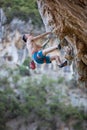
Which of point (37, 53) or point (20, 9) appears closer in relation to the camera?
point (37, 53)

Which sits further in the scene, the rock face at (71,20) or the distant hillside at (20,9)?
the distant hillside at (20,9)

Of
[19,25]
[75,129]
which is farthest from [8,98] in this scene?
[19,25]

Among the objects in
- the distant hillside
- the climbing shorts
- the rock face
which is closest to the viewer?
the rock face

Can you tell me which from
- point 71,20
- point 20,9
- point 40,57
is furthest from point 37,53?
point 20,9

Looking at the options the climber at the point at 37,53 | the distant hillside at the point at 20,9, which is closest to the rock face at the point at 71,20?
the climber at the point at 37,53

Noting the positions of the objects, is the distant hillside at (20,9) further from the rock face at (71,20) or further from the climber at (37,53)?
the rock face at (71,20)

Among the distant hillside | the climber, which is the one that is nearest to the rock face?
the climber

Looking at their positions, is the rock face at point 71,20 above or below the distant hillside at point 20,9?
above

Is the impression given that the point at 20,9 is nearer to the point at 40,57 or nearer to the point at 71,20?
the point at 40,57

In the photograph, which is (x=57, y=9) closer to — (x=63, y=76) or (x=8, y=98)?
(x=8, y=98)

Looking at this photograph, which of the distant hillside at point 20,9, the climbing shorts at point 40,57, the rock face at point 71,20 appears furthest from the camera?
the distant hillside at point 20,9

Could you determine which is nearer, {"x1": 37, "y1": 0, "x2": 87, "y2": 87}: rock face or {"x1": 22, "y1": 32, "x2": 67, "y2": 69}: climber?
{"x1": 37, "y1": 0, "x2": 87, "y2": 87}: rock face

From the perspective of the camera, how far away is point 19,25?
22359 mm

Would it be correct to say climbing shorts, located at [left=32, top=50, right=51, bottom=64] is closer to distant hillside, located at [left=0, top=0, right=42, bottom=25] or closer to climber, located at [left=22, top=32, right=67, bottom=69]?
climber, located at [left=22, top=32, right=67, bottom=69]
